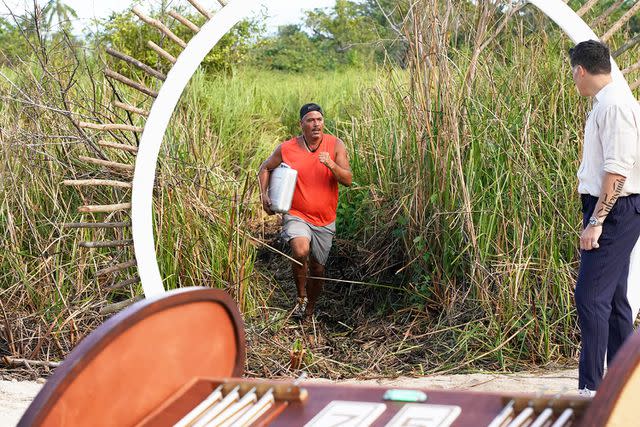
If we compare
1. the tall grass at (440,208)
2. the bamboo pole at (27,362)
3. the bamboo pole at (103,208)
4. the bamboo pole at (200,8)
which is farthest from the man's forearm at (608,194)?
the bamboo pole at (27,362)

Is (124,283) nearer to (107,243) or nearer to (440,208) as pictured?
(107,243)

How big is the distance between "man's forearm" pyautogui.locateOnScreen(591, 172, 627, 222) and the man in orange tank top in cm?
235

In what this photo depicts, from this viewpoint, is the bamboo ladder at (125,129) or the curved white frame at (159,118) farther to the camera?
the bamboo ladder at (125,129)

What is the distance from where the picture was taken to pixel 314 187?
599 cm

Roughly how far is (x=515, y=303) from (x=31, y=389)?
2.62 metres

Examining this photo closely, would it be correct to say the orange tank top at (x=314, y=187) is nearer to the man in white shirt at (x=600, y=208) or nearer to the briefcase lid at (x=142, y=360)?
the man in white shirt at (x=600, y=208)

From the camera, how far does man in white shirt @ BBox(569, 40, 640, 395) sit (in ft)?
12.3

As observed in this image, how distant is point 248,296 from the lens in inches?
223

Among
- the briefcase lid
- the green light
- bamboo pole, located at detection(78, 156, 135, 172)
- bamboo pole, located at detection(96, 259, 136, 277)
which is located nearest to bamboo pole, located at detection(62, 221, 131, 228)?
bamboo pole, located at detection(96, 259, 136, 277)

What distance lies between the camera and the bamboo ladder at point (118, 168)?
4996 millimetres

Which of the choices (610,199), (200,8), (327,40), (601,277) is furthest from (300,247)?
(327,40)

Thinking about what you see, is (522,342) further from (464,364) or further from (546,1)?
(546,1)

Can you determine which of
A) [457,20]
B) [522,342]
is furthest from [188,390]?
[457,20]

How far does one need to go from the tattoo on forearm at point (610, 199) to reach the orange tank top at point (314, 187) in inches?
98.3
